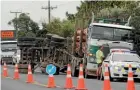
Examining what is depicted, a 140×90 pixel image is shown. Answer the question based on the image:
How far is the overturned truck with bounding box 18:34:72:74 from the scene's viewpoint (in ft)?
97.1

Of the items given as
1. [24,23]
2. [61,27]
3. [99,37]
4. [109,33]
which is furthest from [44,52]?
[24,23]

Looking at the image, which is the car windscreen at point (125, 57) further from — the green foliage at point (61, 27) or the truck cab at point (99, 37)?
the green foliage at point (61, 27)

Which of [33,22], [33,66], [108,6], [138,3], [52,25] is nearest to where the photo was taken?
[33,66]

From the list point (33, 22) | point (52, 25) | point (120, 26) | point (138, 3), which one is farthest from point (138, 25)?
point (33, 22)

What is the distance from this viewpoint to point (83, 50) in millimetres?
27000

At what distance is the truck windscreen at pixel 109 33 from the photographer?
26.0 meters

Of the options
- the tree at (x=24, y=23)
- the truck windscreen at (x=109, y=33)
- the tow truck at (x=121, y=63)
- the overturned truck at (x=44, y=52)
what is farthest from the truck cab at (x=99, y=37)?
the tree at (x=24, y=23)

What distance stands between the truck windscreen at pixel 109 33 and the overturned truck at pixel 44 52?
3.62m

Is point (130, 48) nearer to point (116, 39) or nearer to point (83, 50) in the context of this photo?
point (116, 39)

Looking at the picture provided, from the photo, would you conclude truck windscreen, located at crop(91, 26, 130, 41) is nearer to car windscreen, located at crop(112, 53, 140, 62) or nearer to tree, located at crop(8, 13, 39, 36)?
car windscreen, located at crop(112, 53, 140, 62)

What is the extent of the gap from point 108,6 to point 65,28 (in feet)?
19.9

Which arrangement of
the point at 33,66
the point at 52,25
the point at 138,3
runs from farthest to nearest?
the point at 52,25, the point at 138,3, the point at 33,66

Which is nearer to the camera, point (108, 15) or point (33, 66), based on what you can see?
point (33, 66)

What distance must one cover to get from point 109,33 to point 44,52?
6.12 m
